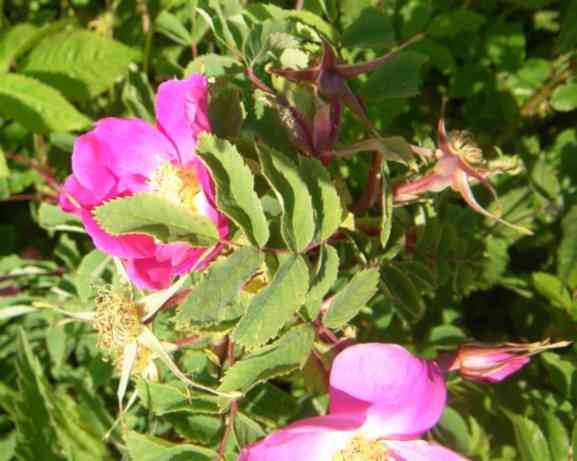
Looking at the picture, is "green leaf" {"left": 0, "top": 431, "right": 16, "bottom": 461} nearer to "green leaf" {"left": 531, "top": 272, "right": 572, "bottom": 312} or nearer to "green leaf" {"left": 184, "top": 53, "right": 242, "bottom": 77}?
"green leaf" {"left": 184, "top": 53, "right": 242, "bottom": 77}

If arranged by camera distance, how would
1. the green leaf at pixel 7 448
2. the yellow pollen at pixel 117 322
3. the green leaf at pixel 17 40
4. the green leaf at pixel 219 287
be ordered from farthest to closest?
the green leaf at pixel 17 40, the green leaf at pixel 7 448, the yellow pollen at pixel 117 322, the green leaf at pixel 219 287

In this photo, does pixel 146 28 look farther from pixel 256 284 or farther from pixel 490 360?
pixel 490 360

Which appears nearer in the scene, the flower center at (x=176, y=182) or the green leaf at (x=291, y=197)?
the green leaf at (x=291, y=197)

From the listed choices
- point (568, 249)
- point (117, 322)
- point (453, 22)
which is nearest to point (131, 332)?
point (117, 322)

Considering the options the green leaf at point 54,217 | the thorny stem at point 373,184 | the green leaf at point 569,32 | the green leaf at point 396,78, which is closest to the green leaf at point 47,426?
the green leaf at point 54,217

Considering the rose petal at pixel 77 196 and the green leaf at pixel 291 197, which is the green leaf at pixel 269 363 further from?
the rose petal at pixel 77 196

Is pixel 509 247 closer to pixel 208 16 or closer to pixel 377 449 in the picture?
pixel 377 449
